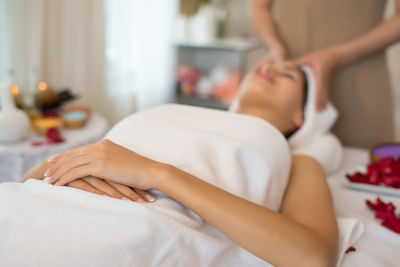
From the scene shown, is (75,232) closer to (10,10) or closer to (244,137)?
(244,137)

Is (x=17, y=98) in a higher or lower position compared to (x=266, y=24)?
lower

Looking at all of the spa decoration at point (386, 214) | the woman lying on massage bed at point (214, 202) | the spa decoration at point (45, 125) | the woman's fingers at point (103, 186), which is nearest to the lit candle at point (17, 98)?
the spa decoration at point (45, 125)

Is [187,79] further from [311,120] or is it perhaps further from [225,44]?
[311,120]

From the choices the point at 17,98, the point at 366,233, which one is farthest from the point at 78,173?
the point at 17,98

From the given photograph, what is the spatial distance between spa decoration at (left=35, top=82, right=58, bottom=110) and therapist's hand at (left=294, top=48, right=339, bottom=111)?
1.14 m

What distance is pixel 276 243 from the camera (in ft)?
2.62

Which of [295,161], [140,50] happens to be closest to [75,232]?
[295,161]

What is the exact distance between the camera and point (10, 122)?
156 centimetres

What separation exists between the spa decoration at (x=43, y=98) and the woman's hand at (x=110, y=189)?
113 cm

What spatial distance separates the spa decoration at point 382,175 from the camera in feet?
4.35

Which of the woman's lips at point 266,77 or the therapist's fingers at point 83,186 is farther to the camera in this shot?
the woman's lips at point 266,77

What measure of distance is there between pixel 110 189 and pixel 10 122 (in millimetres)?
901

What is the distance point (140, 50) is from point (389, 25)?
88.1 inches

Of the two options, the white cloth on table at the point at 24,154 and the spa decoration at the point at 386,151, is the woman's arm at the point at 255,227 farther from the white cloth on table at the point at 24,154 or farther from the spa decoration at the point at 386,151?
Result: the white cloth on table at the point at 24,154
